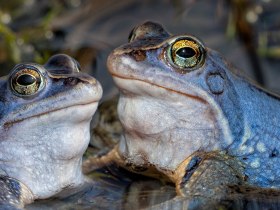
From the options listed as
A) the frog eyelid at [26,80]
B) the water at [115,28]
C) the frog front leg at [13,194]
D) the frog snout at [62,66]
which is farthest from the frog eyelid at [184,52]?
the water at [115,28]

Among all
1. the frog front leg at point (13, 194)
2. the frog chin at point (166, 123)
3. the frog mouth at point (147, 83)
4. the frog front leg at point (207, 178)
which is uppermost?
the frog mouth at point (147, 83)

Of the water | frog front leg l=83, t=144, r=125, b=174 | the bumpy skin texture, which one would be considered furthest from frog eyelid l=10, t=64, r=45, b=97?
the water

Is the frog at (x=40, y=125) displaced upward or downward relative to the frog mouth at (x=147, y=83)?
downward

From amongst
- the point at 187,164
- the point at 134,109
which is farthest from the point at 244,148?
the point at 134,109

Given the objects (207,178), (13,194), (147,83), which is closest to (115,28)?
(147,83)

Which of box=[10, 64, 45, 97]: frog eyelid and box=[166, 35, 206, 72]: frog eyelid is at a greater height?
box=[166, 35, 206, 72]: frog eyelid

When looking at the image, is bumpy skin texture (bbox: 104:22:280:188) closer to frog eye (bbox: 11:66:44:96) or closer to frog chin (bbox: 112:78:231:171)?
frog chin (bbox: 112:78:231:171)

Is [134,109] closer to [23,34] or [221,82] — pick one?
[221,82]

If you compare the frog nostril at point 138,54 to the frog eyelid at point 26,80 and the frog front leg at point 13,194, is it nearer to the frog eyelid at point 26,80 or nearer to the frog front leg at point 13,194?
the frog eyelid at point 26,80

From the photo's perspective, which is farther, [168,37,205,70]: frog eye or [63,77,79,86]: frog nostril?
[168,37,205,70]: frog eye
